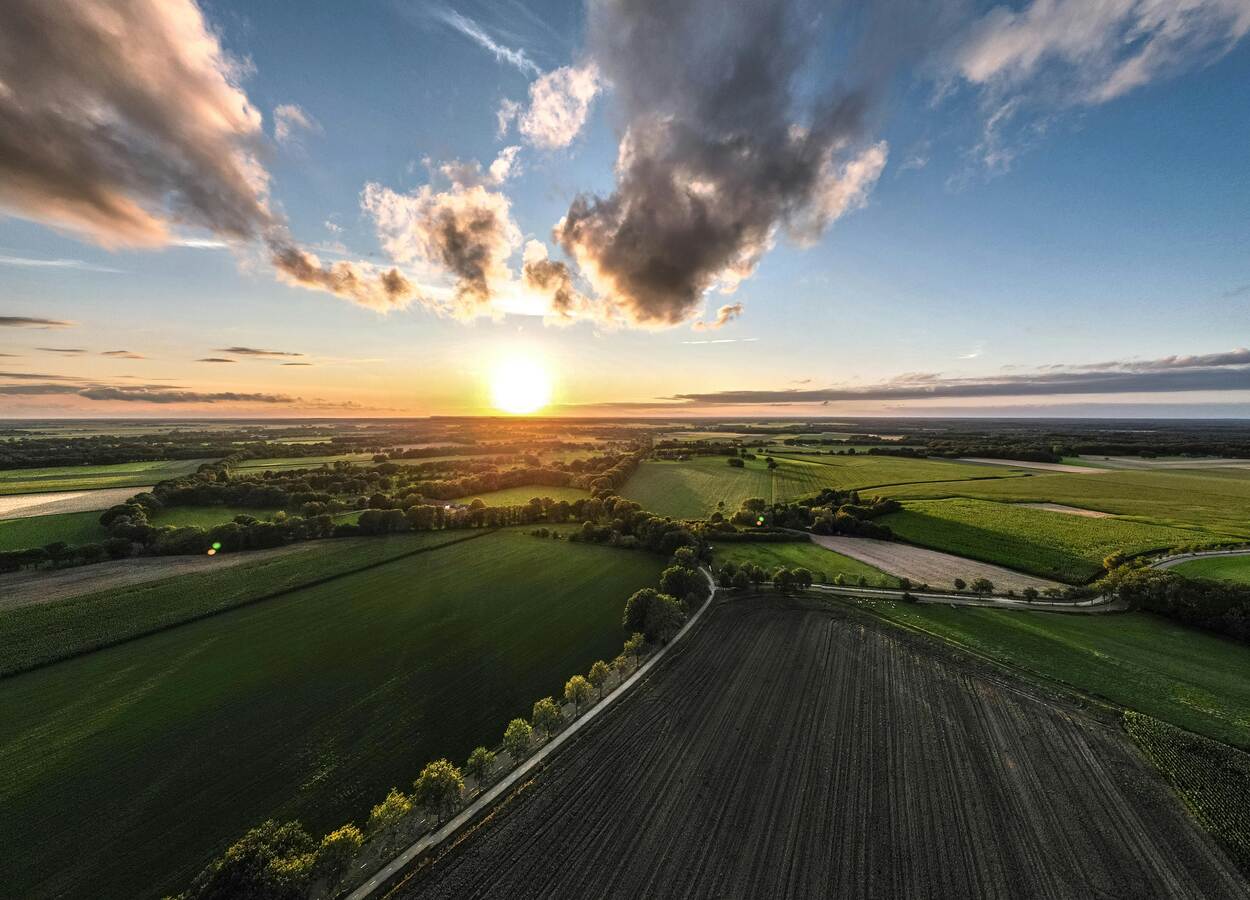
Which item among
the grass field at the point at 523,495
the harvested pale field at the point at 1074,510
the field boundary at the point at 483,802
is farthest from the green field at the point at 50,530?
the harvested pale field at the point at 1074,510

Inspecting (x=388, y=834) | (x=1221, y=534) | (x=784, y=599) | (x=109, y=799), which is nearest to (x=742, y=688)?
(x=784, y=599)

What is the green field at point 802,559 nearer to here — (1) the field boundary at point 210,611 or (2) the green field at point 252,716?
(2) the green field at point 252,716

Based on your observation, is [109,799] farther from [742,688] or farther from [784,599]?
[784,599]

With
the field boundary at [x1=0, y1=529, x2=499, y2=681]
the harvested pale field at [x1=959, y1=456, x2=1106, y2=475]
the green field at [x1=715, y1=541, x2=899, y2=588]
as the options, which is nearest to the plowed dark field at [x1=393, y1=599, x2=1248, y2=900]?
the green field at [x1=715, y1=541, x2=899, y2=588]

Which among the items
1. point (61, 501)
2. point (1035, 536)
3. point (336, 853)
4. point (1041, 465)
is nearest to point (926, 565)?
point (1035, 536)

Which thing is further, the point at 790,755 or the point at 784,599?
the point at 784,599

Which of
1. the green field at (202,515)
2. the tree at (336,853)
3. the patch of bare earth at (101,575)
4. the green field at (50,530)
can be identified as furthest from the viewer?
the green field at (202,515)
